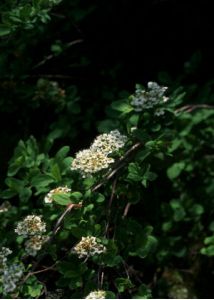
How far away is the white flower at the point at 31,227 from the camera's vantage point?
173 centimetres

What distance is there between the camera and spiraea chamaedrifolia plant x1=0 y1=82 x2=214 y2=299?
174 cm

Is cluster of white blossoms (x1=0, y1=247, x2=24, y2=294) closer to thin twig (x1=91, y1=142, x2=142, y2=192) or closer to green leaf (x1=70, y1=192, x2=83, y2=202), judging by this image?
green leaf (x1=70, y1=192, x2=83, y2=202)

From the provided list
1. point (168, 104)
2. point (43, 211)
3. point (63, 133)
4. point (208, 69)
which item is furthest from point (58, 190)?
point (208, 69)

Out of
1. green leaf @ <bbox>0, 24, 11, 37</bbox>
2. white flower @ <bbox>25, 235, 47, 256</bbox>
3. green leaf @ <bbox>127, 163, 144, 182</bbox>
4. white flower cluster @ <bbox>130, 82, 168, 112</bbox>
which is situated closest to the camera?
white flower @ <bbox>25, 235, 47, 256</bbox>

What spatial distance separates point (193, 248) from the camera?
2807 mm

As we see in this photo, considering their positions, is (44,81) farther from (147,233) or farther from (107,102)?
(147,233)

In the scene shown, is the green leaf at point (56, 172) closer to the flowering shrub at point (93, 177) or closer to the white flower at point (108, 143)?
the flowering shrub at point (93, 177)

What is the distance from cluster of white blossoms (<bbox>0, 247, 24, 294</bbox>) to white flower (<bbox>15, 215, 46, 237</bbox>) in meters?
0.09

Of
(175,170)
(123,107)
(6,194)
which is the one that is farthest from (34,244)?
(175,170)

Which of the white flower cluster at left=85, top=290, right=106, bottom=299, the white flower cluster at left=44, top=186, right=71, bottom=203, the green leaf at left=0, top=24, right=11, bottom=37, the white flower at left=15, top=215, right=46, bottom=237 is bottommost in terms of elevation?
the white flower cluster at left=85, top=290, right=106, bottom=299

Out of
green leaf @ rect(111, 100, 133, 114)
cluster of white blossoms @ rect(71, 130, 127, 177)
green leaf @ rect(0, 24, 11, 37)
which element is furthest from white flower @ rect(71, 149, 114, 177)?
green leaf @ rect(0, 24, 11, 37)

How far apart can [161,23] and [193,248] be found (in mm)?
1336

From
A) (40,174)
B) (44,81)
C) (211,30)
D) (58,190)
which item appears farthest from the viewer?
(211,30)

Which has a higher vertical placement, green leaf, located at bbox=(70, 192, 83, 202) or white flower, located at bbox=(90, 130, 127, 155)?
white flower, located at bbox=(90, 130, 127, 155)
